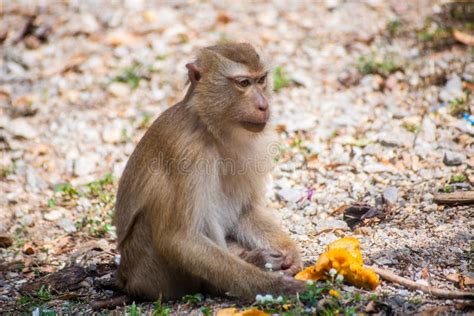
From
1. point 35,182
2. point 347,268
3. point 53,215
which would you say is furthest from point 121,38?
point 347,268

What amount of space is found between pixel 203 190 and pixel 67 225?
267cm

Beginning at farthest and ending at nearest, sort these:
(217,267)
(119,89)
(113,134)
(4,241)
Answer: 1. (119,89)
2. (113,134)
3. (4,241)
4. (217,267)

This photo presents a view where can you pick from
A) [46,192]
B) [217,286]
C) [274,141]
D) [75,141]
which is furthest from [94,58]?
[217,286]

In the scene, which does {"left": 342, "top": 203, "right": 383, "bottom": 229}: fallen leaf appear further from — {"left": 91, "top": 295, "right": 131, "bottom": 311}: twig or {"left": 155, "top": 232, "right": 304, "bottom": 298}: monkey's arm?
{"left": 91, "top": 295, "right": 131, "bottom": 311}: twig

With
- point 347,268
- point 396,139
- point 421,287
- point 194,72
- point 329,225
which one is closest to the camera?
point 421,287

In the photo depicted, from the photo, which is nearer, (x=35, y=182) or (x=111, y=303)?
(x=111, y=303)

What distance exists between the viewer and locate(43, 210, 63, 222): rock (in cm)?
762

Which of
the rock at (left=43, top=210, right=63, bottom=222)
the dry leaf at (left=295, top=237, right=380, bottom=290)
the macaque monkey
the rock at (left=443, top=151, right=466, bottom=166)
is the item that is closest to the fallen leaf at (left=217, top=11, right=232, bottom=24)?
the rock at (left=43, top=210, right=63, bottom=222)

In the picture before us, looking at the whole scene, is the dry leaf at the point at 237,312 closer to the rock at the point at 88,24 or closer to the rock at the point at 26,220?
the rock at the point at 26,220

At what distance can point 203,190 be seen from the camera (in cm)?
529

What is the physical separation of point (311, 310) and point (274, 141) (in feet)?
5.83

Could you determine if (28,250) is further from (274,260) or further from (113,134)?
(274,260)

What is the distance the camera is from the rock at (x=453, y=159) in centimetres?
707

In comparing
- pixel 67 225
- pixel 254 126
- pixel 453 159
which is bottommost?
pixel 67 225
